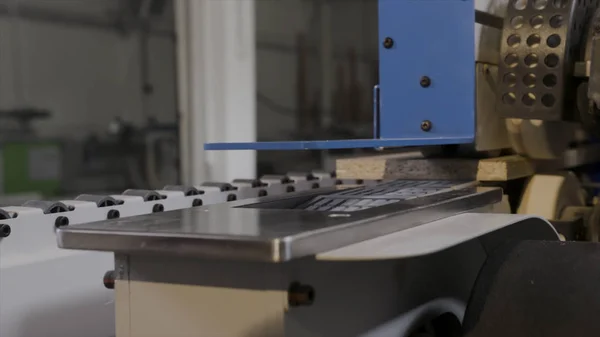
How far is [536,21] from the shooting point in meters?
1.21

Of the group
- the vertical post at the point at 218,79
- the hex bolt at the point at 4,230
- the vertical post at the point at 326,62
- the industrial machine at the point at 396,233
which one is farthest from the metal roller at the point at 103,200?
the vertical post at the point at 326,62

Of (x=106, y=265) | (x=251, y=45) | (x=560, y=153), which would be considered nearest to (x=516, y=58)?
(x=560, y=153)

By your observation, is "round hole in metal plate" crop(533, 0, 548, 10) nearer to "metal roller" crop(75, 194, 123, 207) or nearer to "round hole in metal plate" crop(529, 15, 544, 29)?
"round hole in metal plate" crop(529, 15, 544, 29)

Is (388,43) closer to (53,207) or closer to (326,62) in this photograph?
(53,207)

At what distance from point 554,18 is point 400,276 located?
58 centimetres

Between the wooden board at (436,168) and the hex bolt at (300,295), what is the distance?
2.28ft

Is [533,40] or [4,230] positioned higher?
[533,40]

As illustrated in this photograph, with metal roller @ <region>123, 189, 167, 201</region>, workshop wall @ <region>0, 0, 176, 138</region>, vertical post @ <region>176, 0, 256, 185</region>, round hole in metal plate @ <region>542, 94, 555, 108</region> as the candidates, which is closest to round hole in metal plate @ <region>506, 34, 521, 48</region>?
round hole in metal plate @ <region>542, 94, 555, 108</region>

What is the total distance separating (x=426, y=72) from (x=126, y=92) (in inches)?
43.2

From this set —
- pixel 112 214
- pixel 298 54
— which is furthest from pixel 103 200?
pixel 298 54

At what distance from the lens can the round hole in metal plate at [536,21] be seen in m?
1.21

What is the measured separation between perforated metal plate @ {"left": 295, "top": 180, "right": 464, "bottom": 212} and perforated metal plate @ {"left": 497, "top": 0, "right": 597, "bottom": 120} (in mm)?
186

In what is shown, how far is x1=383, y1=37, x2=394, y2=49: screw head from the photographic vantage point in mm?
1380

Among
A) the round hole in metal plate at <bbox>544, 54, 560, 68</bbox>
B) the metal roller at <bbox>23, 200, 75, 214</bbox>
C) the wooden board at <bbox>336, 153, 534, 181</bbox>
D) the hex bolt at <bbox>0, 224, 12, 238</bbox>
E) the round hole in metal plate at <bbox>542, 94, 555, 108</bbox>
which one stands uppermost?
the round hole in metal plate at <bbox>544, 54, 560, 68</bbox>
